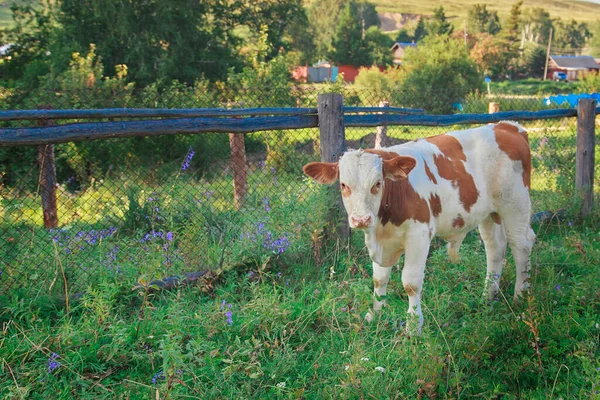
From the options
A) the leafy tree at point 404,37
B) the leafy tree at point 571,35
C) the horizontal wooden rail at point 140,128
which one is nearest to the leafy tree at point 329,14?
the leafy tree at point 404,37

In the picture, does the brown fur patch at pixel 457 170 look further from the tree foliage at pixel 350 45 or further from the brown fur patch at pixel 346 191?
the tree foliage at pixel 350 45

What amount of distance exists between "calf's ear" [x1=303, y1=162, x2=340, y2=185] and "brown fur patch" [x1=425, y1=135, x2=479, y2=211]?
2.93 ft

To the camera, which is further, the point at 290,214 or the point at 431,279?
the point at 290,214

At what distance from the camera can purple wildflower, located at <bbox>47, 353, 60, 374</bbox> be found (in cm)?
332

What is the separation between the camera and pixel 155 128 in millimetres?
4555

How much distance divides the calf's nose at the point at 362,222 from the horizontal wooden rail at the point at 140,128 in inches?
70.1

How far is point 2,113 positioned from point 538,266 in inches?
184

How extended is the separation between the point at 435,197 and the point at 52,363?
2.85 metres

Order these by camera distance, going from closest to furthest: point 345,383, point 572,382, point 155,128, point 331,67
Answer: point 345,383, point 572,382, point 155,128, point 331,67

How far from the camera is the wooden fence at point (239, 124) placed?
166 inches

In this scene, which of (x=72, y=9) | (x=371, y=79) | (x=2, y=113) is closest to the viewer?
(x=2, y=113)

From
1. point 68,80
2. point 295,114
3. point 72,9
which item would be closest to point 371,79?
point 72,9

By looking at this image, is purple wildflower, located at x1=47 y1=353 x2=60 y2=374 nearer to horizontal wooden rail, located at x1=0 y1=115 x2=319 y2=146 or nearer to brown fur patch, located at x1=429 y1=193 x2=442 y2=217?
horizontal wooden rail, located at x1=0 y1=115 x2=319 y2=146

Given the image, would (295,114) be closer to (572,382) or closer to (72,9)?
(572,382)
